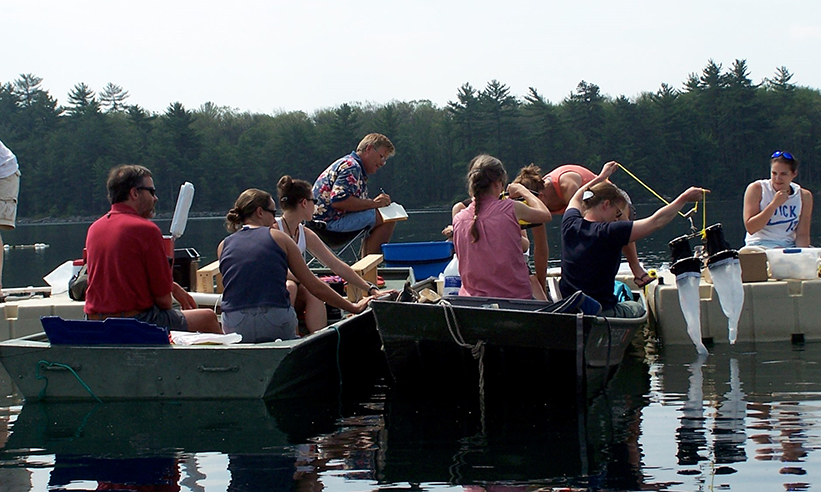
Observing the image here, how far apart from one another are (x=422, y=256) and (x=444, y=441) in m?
4.48

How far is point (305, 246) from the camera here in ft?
23.3

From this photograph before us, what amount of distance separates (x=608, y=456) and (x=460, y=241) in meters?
1.99

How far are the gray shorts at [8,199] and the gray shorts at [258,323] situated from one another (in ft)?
11.5

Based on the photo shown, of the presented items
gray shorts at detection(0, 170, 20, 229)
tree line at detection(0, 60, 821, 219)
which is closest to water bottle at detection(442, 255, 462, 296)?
gray shorts at detection(0, 170, 20, 229)

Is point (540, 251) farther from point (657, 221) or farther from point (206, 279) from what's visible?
point (206, 279)

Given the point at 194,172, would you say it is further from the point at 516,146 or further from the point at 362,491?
the point at 362,491

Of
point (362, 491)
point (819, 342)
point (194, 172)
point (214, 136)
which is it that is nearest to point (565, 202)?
point (819, 342)

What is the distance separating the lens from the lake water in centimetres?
455

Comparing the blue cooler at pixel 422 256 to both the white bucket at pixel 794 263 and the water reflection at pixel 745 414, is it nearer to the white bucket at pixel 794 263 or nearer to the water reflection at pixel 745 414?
the water reflection at pixel 745 414

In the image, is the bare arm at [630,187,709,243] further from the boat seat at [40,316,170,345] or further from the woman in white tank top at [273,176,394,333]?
the boat seat at [40,316,170,345]

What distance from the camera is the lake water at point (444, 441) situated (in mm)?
4551

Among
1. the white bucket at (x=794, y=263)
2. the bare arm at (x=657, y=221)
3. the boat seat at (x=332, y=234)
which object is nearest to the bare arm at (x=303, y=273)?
the bare arm at (x=657, y=221)

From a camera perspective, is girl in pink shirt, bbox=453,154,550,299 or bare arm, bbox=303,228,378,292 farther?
bare arm, bbox=303,228,378,292

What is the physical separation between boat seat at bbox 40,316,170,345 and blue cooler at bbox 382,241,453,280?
12.8 feet
